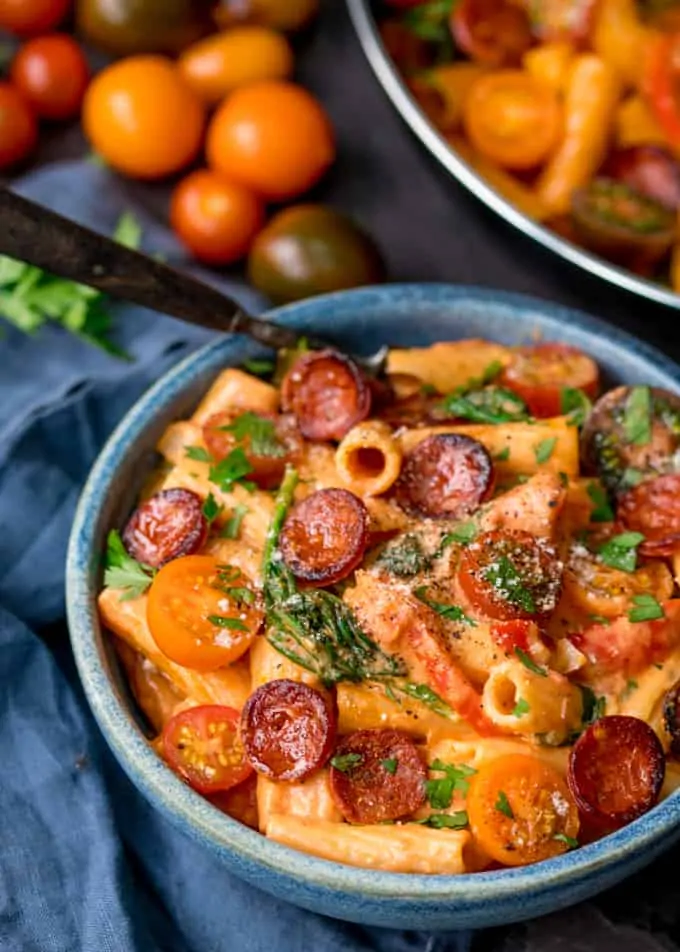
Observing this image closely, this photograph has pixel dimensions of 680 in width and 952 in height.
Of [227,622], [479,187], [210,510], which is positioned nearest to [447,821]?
[227,622]

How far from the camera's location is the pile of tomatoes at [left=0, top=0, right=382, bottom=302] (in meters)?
3.35

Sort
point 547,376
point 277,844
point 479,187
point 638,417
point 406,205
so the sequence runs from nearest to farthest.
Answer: point 277,844 < point 638,417 < point 547,376 < point 479,187 < point 406,205

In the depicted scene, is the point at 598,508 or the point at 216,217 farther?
the point at 216,217

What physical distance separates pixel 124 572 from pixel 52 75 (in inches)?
74.0

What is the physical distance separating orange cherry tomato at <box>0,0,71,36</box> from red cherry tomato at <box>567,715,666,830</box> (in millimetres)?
2761

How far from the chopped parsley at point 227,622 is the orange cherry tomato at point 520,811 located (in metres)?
0.49

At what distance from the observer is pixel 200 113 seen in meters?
3.65

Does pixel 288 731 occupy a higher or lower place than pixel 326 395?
lower

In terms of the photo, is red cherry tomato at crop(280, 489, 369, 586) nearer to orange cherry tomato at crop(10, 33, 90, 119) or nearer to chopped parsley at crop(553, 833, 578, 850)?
chopped parsley at crop(553, 833, 578, 850)

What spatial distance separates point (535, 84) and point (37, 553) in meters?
1.88

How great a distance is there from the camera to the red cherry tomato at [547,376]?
A: 2.69 meters

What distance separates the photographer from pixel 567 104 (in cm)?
348

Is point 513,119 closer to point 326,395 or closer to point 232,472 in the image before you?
point 326,395

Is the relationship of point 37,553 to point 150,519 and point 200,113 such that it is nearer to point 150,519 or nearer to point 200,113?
point 150,519
